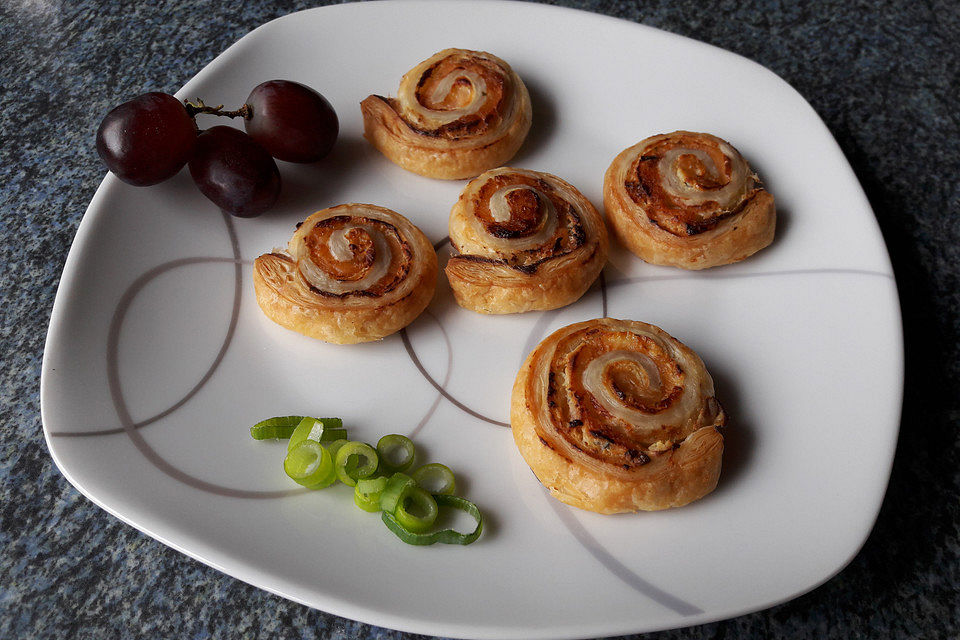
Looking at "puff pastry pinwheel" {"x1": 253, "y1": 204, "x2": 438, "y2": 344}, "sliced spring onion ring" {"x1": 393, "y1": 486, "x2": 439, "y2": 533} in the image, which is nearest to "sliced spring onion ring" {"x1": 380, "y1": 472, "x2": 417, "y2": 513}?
"sliced spring onion ring" {"x1": 393, "y1": 486, "x2": 439, "y2": 533}

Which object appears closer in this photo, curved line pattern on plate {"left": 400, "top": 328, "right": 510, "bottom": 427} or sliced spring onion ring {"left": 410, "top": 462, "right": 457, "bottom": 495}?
sliced spring onion ring {"left": 410, "top": 462, "right": 457, "bottom": 495}

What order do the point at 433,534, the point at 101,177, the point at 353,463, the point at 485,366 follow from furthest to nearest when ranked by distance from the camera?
the point at 101,177 < the point at 485,366 < the point at 353,463 < the point at 433,534

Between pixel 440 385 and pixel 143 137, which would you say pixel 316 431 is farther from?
pixel 143 137

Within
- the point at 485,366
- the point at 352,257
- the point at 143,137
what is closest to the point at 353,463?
the point at 485,366

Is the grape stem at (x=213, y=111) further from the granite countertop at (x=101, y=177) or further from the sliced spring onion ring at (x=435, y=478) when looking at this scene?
the sliced spring onion ring at (x=435, y=478)

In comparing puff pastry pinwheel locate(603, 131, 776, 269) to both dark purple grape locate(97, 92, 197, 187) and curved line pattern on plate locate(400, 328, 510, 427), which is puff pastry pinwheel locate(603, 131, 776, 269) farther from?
dark purple grape locate(97, 92, 197, 187)
